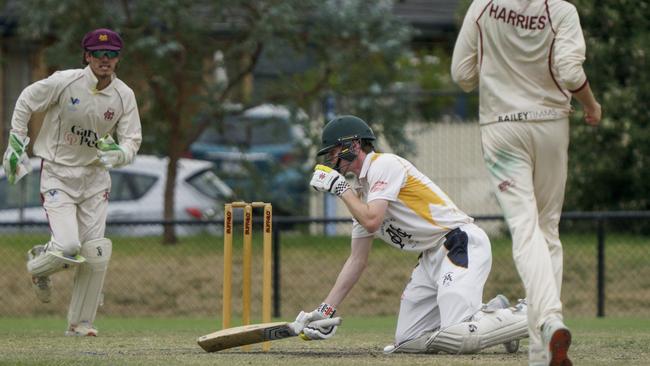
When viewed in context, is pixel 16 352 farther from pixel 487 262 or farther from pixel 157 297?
pixel 157 297

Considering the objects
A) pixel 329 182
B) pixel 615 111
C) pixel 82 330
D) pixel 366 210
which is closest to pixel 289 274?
pixel 615 111

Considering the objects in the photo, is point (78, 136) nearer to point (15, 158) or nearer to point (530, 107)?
point (15, 158)

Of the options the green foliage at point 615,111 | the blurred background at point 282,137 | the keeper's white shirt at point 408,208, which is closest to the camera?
the keeper's white shirt at point 408,208

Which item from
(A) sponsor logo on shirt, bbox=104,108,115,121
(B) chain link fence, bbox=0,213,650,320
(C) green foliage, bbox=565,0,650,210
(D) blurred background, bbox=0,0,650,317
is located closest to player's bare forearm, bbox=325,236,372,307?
(A) sponsor logo on shirt, bbox=104,108,115,121

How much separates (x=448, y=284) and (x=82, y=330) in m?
3.16

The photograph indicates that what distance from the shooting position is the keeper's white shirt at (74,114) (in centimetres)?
961

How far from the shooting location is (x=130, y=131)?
9727mm

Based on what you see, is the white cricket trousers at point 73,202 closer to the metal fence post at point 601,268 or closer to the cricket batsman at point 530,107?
the cricket batsman at point 530,107

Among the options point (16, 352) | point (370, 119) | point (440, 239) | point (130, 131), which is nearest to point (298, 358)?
point (440, 239)

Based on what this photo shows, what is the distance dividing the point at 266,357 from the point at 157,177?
11.2 metres

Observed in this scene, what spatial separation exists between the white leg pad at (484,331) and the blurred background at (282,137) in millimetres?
7694

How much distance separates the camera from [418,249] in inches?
314

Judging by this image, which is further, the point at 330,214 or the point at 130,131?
the point at 330,214

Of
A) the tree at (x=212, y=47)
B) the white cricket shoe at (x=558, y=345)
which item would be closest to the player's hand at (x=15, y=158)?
the white cricket shoe at (x=558, y=345)
